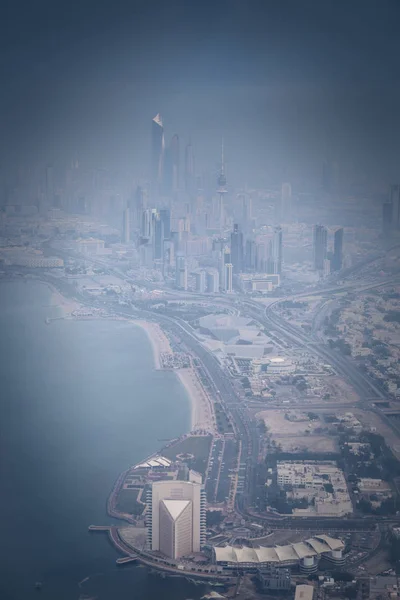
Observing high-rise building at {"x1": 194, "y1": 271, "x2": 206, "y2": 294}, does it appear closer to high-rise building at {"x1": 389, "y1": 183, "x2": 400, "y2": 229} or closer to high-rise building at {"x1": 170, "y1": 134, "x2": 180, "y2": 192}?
high-rise building at {"x1": 170, "y1": 134, "x2": 180, "y2": 192}

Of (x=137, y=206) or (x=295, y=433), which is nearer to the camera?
(x=295, y=433)

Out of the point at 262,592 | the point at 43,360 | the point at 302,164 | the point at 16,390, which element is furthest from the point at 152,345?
the point at 262,592

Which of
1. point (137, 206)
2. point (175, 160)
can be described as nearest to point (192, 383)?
point (137, 206)

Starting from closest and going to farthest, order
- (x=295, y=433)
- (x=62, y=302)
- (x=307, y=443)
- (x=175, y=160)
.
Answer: (x=307, y=443), (x=295, y=433), (x=62, y=302), (x=175, y=160)

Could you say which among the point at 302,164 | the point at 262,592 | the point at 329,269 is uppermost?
the point at 302,164

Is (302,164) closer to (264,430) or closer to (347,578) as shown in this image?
(264,430)

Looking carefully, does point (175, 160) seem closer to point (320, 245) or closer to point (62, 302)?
point (320, 245)

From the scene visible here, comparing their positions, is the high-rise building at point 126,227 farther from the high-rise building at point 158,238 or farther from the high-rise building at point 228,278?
the high-rise building at point 228,278

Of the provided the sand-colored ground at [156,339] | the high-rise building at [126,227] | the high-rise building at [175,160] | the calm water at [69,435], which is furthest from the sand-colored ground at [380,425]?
the high-rise building at [175,160]
